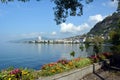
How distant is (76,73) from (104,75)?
256 centimetres

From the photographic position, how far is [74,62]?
16.6 meters

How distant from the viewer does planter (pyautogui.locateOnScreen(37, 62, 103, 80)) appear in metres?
12.8

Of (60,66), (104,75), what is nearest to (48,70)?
(60,66)

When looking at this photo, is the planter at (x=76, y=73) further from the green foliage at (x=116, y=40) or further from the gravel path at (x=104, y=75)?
the green foliage at (x=116, y=40)

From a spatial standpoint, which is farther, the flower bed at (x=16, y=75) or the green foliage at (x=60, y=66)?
the green foliage at (x=60, y=66)

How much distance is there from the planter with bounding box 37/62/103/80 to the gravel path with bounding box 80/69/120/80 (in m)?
0.34

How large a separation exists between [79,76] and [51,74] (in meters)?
2.54

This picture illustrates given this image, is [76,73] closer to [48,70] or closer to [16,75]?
[48,70]

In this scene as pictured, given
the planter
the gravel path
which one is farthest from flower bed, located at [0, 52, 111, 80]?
the gravel path

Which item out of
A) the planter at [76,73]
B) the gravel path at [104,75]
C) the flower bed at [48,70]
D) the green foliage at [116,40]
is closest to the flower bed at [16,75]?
the flower bed at [48,70]

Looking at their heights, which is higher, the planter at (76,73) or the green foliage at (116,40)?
the green foliage at (116,40)

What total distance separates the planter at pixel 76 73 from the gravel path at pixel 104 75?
1.12ft

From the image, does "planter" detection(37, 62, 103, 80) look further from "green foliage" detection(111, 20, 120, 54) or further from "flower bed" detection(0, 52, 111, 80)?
"green foliage" detection(111, 20, 120, 54)

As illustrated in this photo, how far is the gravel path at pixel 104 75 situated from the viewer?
15.7 m
